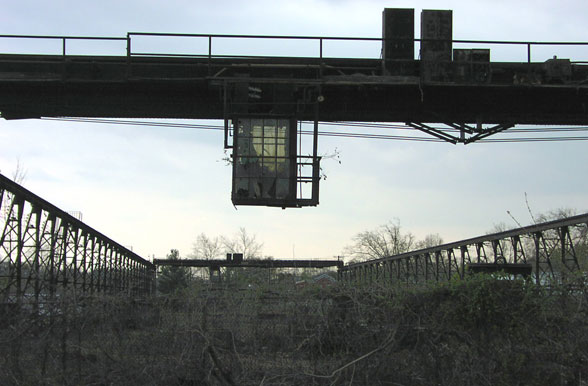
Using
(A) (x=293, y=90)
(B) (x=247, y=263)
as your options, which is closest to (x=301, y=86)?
(A) (x=293, y=90)

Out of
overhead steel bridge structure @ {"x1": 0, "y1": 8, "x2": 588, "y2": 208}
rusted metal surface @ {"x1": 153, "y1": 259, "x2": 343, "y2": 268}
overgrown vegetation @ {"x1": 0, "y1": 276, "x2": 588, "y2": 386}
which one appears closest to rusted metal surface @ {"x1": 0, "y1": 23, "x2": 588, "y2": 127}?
overhead steel bridge structure @ {"x1": 0, "y1": 8, "x2": 588, "y2": 208}

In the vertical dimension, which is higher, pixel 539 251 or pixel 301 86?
pixel 301 86

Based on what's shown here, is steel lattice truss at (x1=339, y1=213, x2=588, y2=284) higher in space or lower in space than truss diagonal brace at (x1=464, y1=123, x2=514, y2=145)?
lower

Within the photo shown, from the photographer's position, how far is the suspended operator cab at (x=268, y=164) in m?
17.1

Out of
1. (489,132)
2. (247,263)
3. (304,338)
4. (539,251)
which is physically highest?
(489,132)

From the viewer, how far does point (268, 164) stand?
1731 cm

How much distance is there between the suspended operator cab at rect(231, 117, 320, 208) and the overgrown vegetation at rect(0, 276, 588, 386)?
21.2 ft

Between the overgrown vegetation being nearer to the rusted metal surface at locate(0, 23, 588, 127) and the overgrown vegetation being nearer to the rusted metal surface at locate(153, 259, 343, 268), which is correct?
the rusted metal surface at locate(0, 23, 588, 127)

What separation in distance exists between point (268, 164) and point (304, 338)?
7539 mm

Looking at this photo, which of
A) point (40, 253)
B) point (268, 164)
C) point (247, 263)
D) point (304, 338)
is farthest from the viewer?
point (247, 263)

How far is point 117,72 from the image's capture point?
18.0 metres

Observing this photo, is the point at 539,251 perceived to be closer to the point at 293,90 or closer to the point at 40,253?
the point at 293,90

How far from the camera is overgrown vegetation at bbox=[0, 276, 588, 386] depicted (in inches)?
395

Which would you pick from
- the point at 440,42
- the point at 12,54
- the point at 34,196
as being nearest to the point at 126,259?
the point at 34,196
